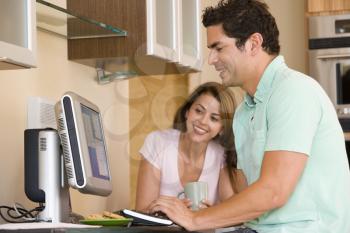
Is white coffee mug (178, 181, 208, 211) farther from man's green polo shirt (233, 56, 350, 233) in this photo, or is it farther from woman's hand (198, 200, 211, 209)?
man's green polo shirt (233, 56, 350, 233)

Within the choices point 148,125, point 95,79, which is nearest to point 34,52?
point 95,79

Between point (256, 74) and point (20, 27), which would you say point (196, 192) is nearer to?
point (256, 74)

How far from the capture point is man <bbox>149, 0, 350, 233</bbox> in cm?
178

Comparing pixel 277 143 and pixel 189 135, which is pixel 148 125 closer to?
pixel 189 135

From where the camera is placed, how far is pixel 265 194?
1768 millimetres

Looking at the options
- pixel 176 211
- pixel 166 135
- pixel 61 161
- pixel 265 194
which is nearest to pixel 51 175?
pixel 61 161

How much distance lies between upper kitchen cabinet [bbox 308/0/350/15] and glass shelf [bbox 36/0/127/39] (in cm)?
127

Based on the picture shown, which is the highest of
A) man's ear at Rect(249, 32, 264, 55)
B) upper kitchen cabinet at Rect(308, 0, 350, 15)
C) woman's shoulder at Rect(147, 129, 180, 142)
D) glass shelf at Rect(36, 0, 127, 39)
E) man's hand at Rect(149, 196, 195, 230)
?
upper kitchen cabinet at Rect(308, 0, 350, 15)

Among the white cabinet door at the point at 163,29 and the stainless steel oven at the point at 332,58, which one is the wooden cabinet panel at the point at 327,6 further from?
the white cabinet door at the point at 163,29

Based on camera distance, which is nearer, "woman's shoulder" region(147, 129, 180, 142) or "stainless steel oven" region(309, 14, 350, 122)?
"woman's shoulder" region(147, 129, 180, 142)

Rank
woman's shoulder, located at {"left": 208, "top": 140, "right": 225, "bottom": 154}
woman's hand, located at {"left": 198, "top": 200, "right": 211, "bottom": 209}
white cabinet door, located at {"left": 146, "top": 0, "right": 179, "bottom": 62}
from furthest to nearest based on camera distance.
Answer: woman's shoulder, located at {"left": 208, "top": 140, "right": 225, "bottom": 154} < white cabinet door, located at {"left": 146, "top": 0, "right": 179, "bottom": 62} < woman's hand, located at {"left": 198, "top": 200, "right": 211, "bottom": 209}

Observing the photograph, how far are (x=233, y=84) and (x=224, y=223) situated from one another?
45 centimetres

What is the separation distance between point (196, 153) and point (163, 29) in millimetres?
480

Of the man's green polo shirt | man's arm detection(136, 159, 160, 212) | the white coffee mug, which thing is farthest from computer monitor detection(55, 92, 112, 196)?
man's arm detection(136, 159, 160, 212)
